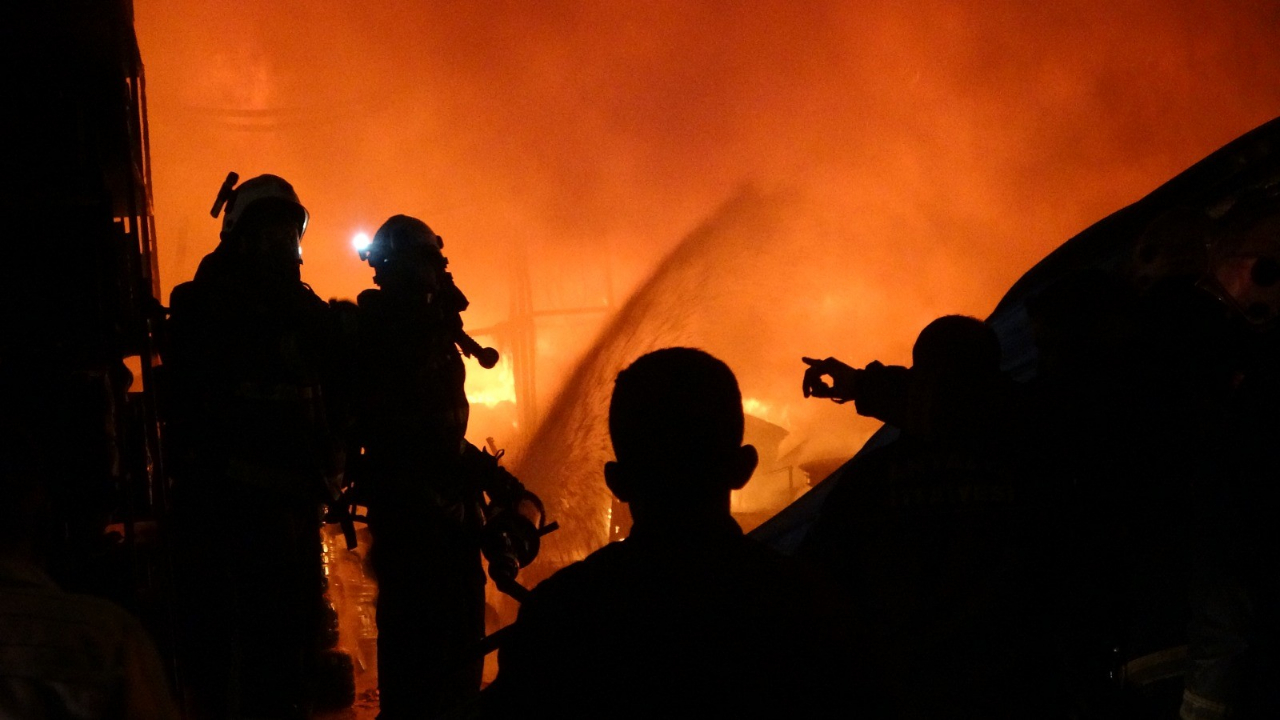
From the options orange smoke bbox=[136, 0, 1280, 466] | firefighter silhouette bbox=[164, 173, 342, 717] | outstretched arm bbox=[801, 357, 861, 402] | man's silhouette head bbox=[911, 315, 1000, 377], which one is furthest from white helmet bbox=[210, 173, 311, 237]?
orange smoke bbox=[136, 0, 1280, 466]

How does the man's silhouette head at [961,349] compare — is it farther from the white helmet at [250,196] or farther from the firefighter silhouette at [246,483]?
the white helmet at [250,196]

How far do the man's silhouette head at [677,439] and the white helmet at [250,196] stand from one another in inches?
96.4

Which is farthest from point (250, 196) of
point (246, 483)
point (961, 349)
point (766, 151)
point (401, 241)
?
point (766, 151)

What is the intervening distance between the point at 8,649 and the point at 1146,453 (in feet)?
7.28

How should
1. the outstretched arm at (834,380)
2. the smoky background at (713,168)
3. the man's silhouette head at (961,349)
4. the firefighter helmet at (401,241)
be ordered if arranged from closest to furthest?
the man's silhouette head at (961,349)
the outstretched arm at (834,380)
the firefighter helmet at (401,241)
the smoky background at (713,168)

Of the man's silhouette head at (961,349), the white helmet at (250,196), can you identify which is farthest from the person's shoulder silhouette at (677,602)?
the white helmet at (250,196)

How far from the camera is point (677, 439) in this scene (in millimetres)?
1278

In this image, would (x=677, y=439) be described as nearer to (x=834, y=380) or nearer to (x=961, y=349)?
(x=961, y=349)

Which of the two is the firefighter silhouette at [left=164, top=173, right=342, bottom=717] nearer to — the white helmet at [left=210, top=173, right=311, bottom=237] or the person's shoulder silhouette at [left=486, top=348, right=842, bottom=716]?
the white helmet at [left=210, top=173, right=311, bottom=237]

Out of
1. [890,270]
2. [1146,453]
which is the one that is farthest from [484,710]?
[890,270]

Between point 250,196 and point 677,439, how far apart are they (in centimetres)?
269

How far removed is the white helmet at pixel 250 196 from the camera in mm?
3404

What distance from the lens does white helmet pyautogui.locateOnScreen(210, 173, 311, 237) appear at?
340 cm

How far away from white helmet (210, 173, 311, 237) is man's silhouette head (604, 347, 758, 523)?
245 centimetres
